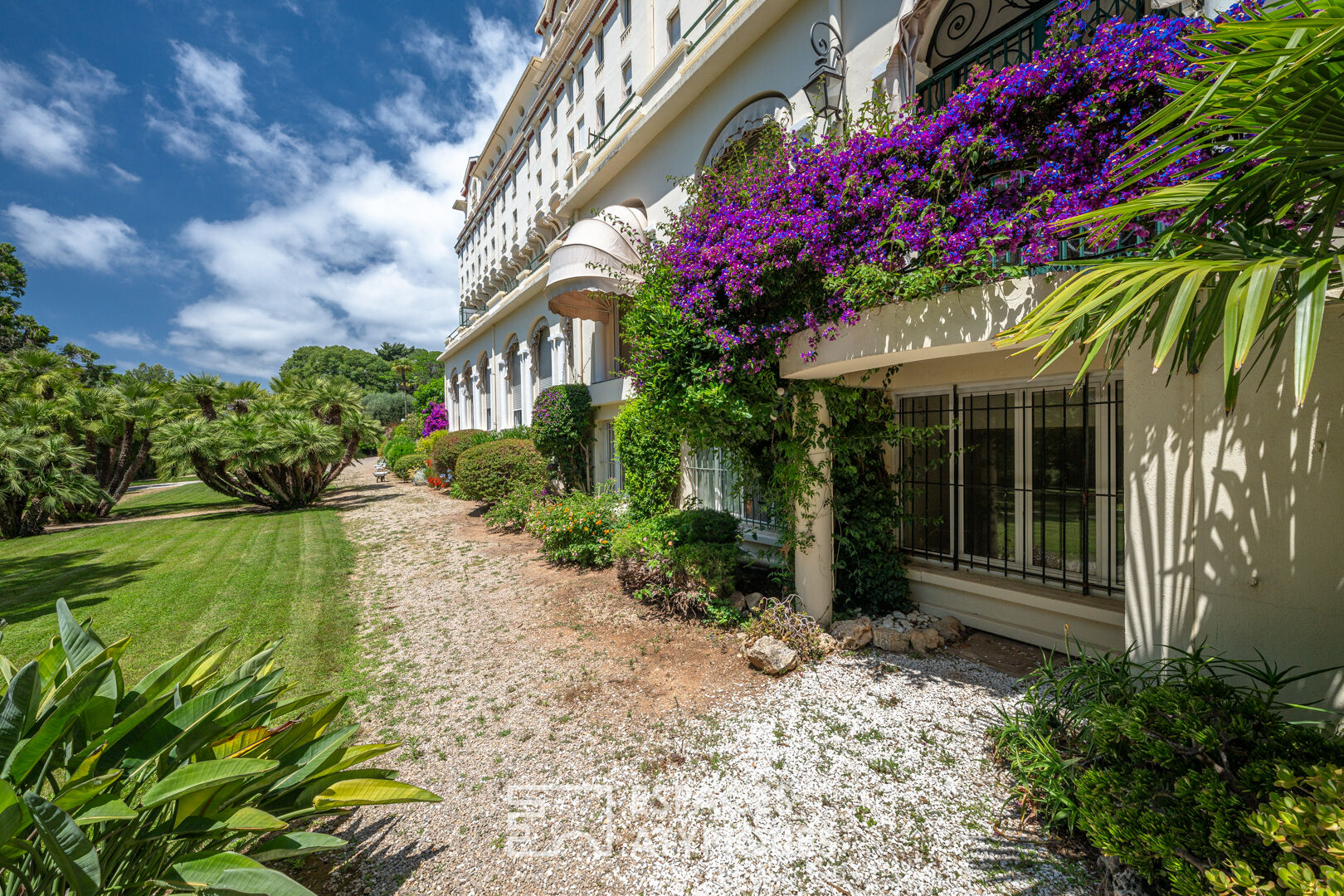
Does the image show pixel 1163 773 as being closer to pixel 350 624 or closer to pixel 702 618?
pixel 702 618

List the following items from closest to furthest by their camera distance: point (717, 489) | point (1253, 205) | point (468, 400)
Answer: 1. point (1253, 205)
2. point (717, 489)
3. point (468, 400)

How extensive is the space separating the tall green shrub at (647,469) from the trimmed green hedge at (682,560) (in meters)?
1.89

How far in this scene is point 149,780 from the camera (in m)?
2.35

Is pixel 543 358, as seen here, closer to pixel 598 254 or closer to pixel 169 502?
pixel 598 254

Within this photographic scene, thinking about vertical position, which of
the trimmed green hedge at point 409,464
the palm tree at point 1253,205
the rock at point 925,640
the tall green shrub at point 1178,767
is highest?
the palm tree at point 1253,205

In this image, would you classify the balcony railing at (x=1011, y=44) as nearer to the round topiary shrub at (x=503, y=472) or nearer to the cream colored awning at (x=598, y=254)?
the cream colored awning at (x=598, y=254)

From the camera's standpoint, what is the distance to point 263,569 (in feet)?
31.0

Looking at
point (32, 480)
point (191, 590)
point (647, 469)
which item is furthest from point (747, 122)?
point (32, 480)

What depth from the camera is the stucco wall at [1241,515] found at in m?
2.98

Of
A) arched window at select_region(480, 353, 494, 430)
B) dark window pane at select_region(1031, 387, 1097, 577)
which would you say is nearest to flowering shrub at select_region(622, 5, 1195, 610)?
dark window pane at select_region(1031, 387, 1097, 577)

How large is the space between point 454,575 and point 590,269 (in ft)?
21.9

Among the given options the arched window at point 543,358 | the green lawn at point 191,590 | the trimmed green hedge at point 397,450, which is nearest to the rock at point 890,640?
the green lawn at point 191,590

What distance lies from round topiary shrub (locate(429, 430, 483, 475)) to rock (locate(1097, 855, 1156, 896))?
62.0 feet

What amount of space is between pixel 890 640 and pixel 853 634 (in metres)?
0.42
